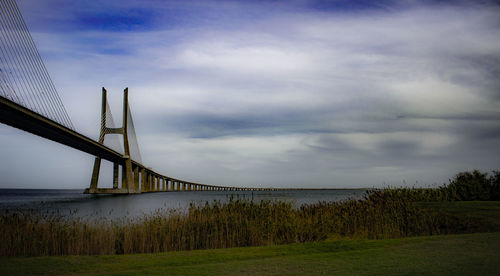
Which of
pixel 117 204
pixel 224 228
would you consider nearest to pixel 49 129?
pixel 117 204

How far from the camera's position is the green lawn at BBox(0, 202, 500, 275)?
315 inches

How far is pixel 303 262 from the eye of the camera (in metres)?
8.97

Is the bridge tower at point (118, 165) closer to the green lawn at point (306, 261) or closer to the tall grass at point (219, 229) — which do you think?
the tall grass at point (219, 229)

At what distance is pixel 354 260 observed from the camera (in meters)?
8.98

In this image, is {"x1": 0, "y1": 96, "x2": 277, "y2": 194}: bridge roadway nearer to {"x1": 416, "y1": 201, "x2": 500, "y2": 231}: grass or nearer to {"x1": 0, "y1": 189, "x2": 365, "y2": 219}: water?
{"x1": 0, "y1": 189, "x2": 365, "y2": 219}: water

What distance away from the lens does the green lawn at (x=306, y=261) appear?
26.2 ft

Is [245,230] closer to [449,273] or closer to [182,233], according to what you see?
[182,233]

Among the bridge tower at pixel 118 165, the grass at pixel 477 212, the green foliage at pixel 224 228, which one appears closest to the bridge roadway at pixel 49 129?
the bridge tower at pixel 118 165

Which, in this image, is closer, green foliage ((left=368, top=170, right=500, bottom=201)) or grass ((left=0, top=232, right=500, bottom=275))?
grass ((left=0, top=232, right=500, bottom=275))

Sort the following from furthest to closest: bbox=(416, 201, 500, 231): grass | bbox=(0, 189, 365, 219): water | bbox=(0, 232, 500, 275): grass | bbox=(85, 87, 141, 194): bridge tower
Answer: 1. bbox=(85, 87, 141, 194): bridge tower
2. bbox=(0, 189, 365, 219): water
3. bbox=(416, 201, 500, 231): grass
4. bbox=(0, 232, 500, 275): grass

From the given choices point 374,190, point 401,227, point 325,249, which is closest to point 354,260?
point 325,249

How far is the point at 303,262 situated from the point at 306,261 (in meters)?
0.14

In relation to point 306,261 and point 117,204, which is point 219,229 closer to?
point 306,261

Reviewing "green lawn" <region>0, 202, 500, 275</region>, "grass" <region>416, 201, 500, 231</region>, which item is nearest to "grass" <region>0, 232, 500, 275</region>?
"green lawn" <region>0, 202, 500, 275</region>
